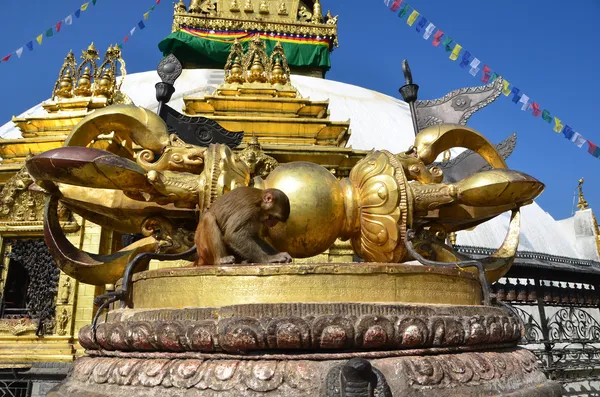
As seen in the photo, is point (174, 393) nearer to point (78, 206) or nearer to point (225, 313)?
point (225, 313)

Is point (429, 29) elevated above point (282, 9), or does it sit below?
below

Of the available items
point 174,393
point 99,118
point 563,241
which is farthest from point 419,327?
point 563,241

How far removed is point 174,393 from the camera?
1533mm

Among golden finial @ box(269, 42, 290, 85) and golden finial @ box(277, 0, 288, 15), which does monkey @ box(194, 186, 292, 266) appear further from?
golden finial @ box(277, 0, 288, 15)

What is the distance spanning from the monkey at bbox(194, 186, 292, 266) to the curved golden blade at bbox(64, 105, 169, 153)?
763mm

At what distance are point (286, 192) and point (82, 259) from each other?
1.15m

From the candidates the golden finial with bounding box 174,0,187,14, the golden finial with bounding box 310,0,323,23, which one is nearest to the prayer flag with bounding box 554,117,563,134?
the golden finial with bounding box 310,0,323,23

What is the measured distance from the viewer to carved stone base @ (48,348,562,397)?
1.44 meters

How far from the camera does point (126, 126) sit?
2652mm

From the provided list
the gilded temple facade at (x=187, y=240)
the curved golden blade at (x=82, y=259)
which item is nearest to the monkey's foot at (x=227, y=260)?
the gilded temple facade at (x=187, y=240)

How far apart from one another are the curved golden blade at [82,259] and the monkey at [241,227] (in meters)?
0.62

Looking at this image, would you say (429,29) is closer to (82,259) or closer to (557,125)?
(557,125)

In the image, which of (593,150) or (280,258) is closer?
(280,258)

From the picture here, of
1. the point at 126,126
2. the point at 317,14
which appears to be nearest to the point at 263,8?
the point at 317,14
